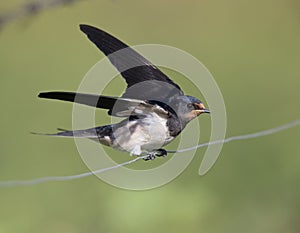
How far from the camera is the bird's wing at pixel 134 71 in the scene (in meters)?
2.91

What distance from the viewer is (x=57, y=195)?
14.3 ft

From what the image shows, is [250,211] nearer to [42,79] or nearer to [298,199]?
[298,199]

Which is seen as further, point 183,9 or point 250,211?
point 183,9

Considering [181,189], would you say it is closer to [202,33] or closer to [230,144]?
[230,144]

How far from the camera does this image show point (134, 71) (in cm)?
297

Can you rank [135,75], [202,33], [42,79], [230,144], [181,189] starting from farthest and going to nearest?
[202,33]
[42,79]
[230,144]
[181,189]
[135,75]

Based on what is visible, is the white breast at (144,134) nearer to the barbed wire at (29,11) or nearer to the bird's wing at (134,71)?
the bird's wing at (134,71)

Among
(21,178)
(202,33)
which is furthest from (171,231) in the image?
(202,33)

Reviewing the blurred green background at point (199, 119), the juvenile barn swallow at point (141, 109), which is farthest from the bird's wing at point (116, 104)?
the blurred green background at point (199, 119)

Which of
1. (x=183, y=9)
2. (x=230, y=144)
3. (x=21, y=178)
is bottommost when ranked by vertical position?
(x=21, y=178)

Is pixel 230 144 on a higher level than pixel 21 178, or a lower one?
higher

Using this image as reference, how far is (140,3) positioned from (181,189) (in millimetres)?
3021

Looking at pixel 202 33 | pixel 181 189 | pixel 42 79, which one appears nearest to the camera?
pixel 181 189

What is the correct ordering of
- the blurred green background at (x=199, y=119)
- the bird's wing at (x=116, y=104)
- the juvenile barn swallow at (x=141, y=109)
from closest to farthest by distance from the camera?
1. the bird's wing at (x=116, y=104)
2. the juvenile barn swallow at (x=141, y=109)
3. the blurred green background at (x=199, y=119)
